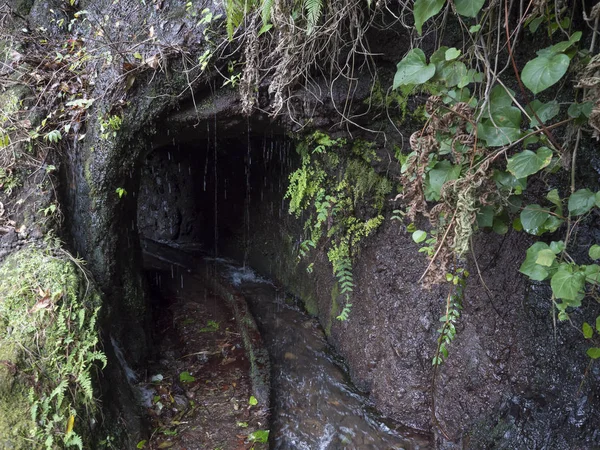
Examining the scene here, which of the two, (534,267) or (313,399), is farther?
(313,399)

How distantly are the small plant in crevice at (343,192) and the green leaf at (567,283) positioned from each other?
252cm

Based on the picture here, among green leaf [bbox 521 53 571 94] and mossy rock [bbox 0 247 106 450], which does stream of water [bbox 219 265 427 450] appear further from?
green leaf [bbox 521 53 571 94]

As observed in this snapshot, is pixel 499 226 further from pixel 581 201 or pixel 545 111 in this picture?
pixel 545 111

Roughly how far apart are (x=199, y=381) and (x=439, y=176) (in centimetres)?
381

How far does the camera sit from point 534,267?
7.14 ft

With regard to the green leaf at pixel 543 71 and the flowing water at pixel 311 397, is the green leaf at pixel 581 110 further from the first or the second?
the flowing water at pixel 311 397

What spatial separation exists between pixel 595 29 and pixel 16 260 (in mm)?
4592

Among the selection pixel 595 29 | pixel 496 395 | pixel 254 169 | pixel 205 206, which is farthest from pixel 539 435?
pixel 205 206

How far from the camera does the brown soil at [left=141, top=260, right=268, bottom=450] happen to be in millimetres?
3998

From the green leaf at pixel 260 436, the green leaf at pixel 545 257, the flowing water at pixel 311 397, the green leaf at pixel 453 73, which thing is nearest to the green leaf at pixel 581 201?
the green leaf at pixel 545 257

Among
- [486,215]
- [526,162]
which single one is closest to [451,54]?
[526,162]

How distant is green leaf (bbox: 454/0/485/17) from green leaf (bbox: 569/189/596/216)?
1.06m

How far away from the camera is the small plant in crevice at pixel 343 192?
4.66 metres

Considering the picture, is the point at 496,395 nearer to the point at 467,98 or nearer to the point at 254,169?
the point at 467,98
